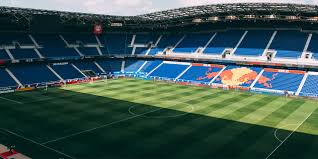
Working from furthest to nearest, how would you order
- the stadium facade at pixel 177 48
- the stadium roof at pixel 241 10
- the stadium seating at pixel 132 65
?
the stadium seating at pixel 132 65 → the stadium facade at pixel 177 48 → the stadium roof at pixel 241 10

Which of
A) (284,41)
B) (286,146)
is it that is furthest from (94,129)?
(284,41)

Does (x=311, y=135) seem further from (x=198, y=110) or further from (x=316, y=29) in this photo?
(x=316, y=29)

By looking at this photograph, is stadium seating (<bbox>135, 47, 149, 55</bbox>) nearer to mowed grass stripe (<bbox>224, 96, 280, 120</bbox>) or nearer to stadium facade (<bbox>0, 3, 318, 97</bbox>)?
stadium facade (<bbox>0, 3, 318, 97</bbox>)

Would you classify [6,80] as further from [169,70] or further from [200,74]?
[200,74]

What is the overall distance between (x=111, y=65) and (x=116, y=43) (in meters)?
10.3

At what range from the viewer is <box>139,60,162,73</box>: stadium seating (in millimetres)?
84000

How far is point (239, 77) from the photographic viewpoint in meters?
68.6

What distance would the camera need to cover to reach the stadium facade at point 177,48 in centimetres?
6494

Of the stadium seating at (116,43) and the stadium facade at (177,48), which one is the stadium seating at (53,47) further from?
the stadium seating at (116,43)

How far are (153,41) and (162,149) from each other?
69.5 meters

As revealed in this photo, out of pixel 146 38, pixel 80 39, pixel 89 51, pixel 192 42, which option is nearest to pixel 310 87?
pixel 192 42

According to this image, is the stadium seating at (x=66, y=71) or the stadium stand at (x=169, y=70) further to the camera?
the stadium stand at (x=169, y=70)

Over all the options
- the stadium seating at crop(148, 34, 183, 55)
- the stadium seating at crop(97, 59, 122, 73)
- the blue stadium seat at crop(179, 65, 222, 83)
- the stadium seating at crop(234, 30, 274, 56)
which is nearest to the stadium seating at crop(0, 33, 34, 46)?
the stadium seating at crop(97, 59, 122, 73)

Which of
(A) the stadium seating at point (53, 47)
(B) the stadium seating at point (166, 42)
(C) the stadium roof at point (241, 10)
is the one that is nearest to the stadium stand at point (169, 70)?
(B) the stadium seating at point (166, 42)
